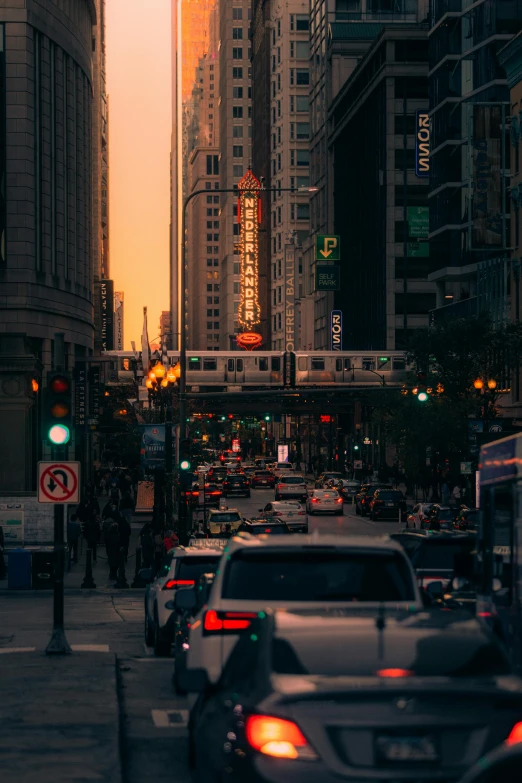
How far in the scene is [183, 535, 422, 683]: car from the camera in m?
9.79

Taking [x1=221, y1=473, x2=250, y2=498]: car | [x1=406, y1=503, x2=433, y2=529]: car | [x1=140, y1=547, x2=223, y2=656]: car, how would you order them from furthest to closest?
[x1=221, y1=473, x2=250, y2=498]: car → [x1=406, y1=503, x2=433, y2=529]: car → [x1=140, y1=547, x2=223, y2=656]: car

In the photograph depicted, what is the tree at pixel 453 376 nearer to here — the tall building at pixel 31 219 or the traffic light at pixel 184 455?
the tall building at pixel 31 219

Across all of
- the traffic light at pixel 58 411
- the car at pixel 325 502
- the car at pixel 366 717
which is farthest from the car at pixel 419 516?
the car at pixel 366 717

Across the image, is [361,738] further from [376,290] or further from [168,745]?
[376,290]

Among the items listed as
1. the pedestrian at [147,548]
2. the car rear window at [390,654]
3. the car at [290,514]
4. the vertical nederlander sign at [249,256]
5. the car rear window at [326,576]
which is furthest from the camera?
the vertical nederlander sign at [249,256]

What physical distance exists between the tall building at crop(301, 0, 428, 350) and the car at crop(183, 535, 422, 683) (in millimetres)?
143117

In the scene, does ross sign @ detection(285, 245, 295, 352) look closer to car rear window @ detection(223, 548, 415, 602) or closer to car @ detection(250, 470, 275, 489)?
car @ detection(250, 470, 275, 489)

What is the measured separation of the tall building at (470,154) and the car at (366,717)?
A: 7037 cm

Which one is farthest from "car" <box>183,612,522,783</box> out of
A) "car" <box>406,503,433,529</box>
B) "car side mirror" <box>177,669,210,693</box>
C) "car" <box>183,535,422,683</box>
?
"car" <box>406,503,433,529</box>

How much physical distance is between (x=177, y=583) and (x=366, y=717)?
489 inches

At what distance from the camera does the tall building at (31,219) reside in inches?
2645

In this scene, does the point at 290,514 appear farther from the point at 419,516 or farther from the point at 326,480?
the point at 326,480


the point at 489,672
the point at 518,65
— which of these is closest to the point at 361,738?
the point at 489,672

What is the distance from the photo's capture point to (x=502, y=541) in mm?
12992
